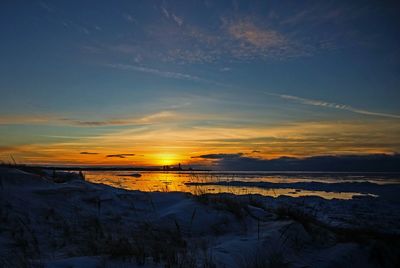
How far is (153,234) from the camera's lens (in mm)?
5465

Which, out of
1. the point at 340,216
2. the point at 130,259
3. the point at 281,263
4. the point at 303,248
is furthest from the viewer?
the point at 340,216

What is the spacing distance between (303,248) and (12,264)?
442 cm

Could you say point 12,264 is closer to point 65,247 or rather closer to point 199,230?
point 65,247

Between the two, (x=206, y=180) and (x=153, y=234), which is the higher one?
(x=206, y=180)

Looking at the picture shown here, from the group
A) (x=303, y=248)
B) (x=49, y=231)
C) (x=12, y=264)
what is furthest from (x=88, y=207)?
(x=303, y=248)

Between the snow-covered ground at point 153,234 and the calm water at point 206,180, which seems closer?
the snow-covered ground at point 153,234

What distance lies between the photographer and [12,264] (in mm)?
3309

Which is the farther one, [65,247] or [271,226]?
[271,226]

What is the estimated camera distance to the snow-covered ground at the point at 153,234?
3926 mm

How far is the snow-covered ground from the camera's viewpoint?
155 inches

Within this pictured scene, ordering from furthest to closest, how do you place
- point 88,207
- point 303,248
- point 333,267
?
point 88,207, point 303,248, point 333,267

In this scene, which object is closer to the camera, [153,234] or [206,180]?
[153,234]

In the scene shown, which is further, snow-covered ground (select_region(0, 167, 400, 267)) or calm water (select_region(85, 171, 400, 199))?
calm water (select_region(85, 171, 400, 199))

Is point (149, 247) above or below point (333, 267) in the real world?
above
